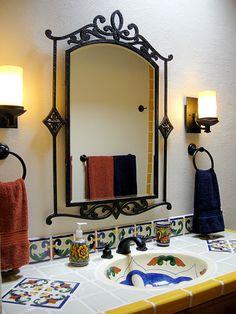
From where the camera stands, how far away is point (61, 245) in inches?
55.6

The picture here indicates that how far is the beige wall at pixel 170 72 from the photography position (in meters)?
1.32

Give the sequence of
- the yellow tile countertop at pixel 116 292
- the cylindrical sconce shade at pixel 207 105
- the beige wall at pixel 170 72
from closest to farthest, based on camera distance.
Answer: the yellow tile countertop at pixel 116 292 < the beige wall at pixel 170 72 < the cylindrical sconce shade at pixel 207 105

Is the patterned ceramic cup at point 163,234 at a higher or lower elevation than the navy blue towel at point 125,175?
lower

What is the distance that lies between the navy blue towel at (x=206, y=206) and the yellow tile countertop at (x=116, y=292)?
0.27 m

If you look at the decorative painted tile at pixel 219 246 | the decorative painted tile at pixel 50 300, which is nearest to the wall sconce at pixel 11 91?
the decorative painted tile at pixel 50 300

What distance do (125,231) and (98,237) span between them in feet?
0.46

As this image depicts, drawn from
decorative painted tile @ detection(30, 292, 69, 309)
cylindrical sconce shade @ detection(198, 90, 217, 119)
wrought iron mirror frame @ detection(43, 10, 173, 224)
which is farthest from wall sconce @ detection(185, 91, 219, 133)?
decorative painted tile @ detection(30, 292, 69, 309)

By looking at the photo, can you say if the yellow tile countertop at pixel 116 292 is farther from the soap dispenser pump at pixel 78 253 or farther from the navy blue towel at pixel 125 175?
the navy blue towel at pixel 125 175

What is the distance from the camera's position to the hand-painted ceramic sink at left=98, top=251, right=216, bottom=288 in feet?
4.55

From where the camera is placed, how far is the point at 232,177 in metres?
2.00

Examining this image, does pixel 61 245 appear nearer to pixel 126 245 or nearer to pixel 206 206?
pixel 126 245

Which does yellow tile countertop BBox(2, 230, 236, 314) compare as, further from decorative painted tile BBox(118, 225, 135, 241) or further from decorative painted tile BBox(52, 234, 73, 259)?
decorative painted tile BBox(118, 225, 135, 241)

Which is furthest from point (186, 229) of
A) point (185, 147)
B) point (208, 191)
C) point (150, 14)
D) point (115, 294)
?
point (150, 14)

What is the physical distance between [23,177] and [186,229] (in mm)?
898
